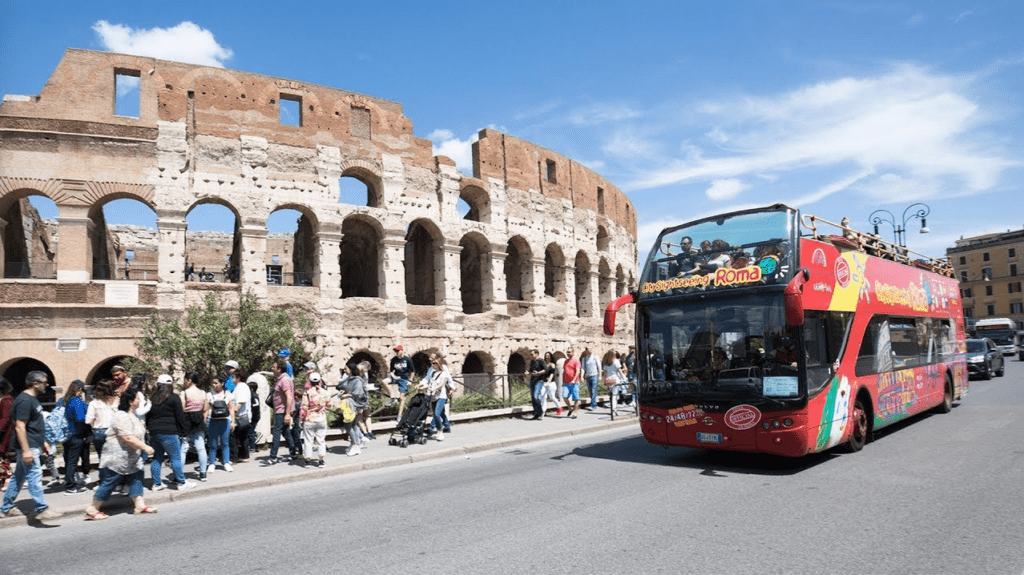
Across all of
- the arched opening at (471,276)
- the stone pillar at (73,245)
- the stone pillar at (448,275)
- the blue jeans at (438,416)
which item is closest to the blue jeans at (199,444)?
the blue jeans at (438,416)

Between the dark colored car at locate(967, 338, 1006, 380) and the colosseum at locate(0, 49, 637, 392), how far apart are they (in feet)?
52.5

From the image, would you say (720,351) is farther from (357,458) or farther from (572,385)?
(572,385)

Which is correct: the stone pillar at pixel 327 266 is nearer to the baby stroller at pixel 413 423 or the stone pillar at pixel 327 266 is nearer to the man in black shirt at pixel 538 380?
the man in black shirt at pixel 538 380

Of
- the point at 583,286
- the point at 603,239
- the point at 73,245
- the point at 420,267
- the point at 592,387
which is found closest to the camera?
the point at 73,245

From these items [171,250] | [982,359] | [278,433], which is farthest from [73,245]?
[982,359]

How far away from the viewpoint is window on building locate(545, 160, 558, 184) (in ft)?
91.5

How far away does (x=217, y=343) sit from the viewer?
1460cm

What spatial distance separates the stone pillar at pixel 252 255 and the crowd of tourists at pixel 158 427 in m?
7.82

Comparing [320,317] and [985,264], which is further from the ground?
[985,264]

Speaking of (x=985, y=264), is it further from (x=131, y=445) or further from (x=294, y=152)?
(x=131, y=445)

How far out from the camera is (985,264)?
7919 cm

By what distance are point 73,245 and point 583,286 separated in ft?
66.8

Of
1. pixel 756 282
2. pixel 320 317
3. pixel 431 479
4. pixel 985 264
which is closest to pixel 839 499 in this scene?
pixel 756 282

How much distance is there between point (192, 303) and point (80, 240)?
332cm
